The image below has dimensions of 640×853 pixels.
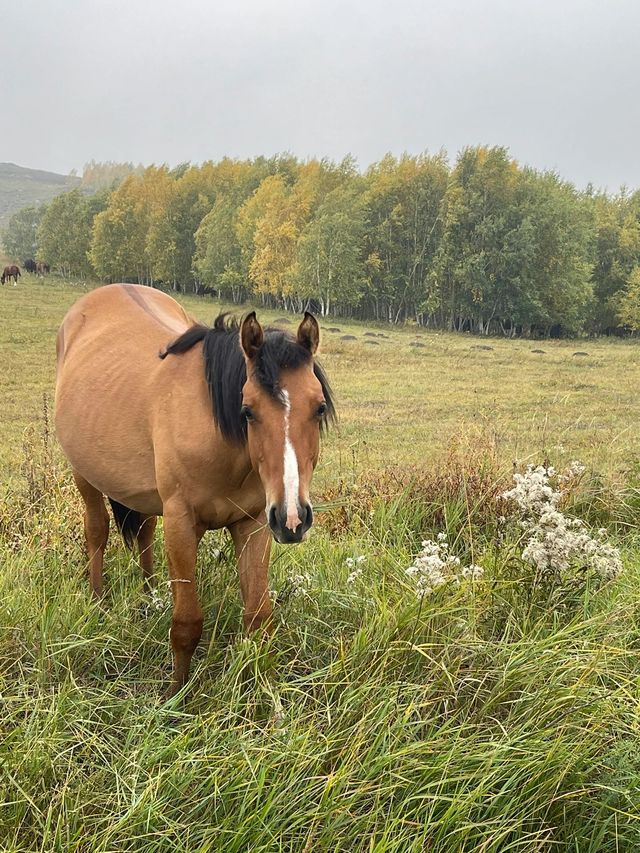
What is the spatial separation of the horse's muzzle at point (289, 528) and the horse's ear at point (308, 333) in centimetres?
77

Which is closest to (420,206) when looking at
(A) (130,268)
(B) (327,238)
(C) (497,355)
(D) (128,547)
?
(B) (327,238)

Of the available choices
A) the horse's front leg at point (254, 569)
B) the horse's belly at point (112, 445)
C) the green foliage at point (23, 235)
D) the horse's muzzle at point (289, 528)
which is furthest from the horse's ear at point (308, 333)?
the green foliage at point (23, 235)

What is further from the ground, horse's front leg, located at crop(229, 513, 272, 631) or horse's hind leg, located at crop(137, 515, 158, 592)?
horse's front leg, located at crop(229, 513, 272, 631)

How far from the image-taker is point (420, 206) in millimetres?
45969

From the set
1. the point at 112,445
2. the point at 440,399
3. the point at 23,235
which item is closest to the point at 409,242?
the point at 440,399

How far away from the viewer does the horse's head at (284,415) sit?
92.0 inches

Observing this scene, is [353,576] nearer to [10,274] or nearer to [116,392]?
[116,392]

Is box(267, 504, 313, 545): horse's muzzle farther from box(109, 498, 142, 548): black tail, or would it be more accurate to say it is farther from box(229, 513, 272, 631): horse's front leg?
box(109, 498, 142, 548): black tail

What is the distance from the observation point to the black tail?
400cm

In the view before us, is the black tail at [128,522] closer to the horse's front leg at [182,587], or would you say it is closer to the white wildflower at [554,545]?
the horse's front leg at [182,587]

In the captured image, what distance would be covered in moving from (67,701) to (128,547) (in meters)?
1.84

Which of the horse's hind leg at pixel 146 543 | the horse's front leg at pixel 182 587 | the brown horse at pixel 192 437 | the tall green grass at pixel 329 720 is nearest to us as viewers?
the tall green grass at pixel 329 720

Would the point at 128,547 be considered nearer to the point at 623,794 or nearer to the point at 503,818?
the point at 503,818

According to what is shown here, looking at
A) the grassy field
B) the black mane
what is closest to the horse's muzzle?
the black mane
